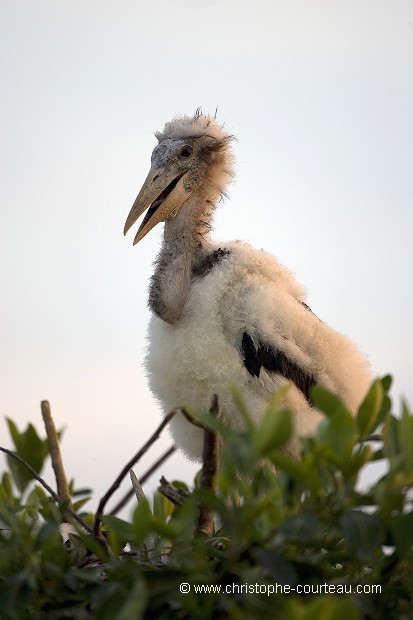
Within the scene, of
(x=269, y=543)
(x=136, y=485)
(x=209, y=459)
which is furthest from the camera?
(x=136, y=485)

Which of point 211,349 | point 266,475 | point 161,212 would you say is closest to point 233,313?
point 211,349

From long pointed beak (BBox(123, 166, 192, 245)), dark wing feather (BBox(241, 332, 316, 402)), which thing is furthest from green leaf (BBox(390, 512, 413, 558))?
long pointed beak (BBox(123, 166, 192, 245))

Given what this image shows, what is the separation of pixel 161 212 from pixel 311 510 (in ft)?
9.93

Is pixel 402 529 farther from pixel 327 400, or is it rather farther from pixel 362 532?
pixel 327 400

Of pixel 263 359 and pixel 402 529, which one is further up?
pixel 263 359

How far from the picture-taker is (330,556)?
1.69 metres

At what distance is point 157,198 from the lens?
4.54m

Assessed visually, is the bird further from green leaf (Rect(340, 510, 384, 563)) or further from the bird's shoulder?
green leaf (Rect(340, 510, 384, 563))

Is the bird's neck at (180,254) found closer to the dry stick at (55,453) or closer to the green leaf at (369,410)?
the dry stick at (55,453)

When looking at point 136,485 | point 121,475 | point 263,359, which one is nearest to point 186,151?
point 263,359

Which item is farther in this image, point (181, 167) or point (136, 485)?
point (181, 167)

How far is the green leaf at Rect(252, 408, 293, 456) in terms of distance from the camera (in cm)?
147

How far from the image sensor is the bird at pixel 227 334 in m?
3.77

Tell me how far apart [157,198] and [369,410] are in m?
3.01
